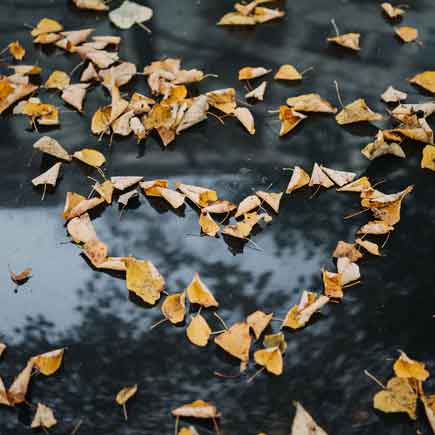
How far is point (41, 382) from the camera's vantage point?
66.3 inches

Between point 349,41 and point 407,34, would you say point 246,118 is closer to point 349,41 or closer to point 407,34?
point 349,41

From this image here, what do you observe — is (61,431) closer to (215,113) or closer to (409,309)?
(409,309)

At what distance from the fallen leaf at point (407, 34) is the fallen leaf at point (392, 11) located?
0.09 m

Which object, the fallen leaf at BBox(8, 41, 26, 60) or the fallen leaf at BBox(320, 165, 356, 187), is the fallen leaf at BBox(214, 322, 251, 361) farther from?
the fallen leaf at BBox(8, 41, 26, 60)

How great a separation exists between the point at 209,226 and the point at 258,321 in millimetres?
349

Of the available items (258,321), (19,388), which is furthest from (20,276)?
(258,321)

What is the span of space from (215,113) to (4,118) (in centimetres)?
74

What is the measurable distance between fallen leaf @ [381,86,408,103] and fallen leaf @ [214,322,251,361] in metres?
1.04

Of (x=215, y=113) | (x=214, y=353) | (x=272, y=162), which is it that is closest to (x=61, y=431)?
(x=214, y=353)

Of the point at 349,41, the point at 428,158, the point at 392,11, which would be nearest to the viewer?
the point at 428,158

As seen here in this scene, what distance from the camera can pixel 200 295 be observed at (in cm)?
179

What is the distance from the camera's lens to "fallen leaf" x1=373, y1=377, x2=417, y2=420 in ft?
5.20

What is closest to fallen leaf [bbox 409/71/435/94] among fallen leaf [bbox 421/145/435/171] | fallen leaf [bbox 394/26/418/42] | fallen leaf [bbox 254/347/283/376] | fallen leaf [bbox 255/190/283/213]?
fallen leaf [bbox 394/26/418/42]

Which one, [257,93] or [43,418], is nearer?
[43,418]
